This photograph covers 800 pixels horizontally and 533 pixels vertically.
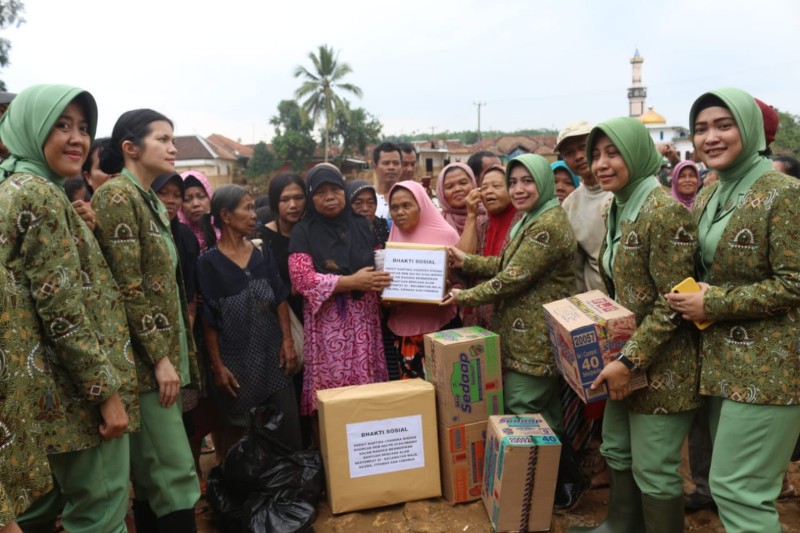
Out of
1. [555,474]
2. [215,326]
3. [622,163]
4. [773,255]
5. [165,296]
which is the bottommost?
[555,474]

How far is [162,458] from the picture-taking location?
2625 mm

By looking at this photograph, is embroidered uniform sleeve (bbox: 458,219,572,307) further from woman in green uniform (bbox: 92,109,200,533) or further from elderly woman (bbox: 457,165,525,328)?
woman in green uniform (bbox: 92,109,200,533)

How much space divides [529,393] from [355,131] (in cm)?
3873

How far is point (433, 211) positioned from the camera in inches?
157

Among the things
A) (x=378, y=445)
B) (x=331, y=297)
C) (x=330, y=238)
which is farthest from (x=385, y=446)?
(x=330, y=238)

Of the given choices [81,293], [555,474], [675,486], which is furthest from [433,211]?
[81,293]

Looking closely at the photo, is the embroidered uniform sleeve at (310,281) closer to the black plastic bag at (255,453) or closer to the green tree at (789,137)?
the black plastic bag at (255,453)

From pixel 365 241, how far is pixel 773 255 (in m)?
2.39

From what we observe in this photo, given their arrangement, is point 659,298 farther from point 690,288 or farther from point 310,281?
point 310,281

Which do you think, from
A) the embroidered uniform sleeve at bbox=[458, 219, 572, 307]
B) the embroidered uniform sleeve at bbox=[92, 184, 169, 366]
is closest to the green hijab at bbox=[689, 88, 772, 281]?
the embroidered uniform sleeve at bbox=[458, 219, 572, 307]

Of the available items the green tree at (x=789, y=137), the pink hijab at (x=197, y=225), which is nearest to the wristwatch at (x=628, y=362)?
the pink hijab at (x=197, y=225)

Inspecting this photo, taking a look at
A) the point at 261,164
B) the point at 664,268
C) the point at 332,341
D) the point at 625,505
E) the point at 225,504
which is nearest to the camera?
the point at 664,268

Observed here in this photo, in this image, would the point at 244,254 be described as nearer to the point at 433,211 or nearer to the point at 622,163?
the point at 433,211

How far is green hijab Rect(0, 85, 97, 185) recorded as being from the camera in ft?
6.86
